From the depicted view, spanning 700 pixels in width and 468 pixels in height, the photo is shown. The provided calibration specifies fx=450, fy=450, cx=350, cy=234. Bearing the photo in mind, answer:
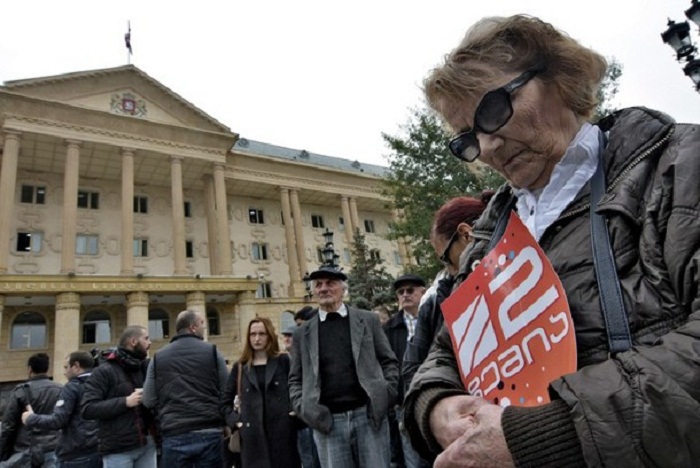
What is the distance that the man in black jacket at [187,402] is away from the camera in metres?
5.01

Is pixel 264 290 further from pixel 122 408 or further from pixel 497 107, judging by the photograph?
pixel 497 107

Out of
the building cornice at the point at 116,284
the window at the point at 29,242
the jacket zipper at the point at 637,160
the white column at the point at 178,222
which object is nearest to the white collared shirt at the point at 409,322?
the jacket zipper at the point at 637,160

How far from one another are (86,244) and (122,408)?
93.9 feet

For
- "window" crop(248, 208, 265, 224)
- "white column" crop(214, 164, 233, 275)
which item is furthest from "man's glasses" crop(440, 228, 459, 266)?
"window" crop(248, 208, 265, 224)

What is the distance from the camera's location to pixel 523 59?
1512 mm

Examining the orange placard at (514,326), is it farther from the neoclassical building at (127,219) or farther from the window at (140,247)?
the window at (140,247)

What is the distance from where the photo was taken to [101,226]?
3006cm

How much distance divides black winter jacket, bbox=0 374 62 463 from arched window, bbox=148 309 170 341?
2383cm

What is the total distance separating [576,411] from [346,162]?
48.5 metres

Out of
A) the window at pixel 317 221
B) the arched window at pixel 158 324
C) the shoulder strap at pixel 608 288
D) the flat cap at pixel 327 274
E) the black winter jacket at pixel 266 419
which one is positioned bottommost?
the black winter jacket at pixel 266 419

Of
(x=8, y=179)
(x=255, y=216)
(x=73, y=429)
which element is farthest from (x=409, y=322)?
(x=255, y=216)

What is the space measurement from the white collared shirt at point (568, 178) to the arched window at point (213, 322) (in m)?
30.9

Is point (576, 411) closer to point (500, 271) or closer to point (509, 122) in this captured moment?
point (500, 271)

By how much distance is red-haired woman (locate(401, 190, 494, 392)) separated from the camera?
306cm
